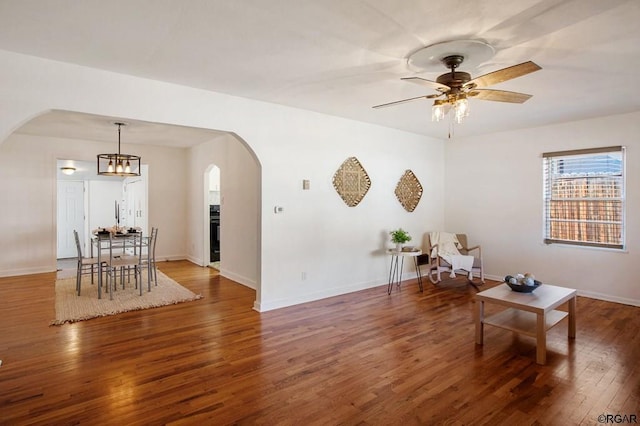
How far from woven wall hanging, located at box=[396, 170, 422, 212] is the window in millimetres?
1926

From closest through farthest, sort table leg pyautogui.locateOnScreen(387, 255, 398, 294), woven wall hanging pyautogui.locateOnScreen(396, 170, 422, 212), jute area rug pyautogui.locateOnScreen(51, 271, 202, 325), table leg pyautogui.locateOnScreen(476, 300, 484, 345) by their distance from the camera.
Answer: table leg pyautogui.locateOnScreen(476, 300, 484, 345) < jute area rug pyautogui.locateOnScreen(51, 271, 202, 325) < table leg pyautogui.locateOnScreen(387, 255, 398, 294) < woven wall hanging pyautogui.locateOnScreen(396, 170, 422, 212)

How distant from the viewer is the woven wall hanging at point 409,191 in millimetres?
5879

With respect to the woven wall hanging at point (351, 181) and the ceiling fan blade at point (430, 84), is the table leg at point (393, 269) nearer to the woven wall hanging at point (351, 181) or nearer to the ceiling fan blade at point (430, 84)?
the woven wall hanging at point (351, 181)

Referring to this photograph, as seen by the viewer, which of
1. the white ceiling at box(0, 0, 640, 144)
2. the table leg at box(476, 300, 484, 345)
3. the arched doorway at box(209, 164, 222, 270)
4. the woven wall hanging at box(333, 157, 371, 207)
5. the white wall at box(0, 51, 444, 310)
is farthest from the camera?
the arched doorway at box(209, 164, 222, 270)

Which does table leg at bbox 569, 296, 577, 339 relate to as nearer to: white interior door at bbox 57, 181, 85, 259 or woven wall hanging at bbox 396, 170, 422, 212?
woven wall hanging at bbox 396, 170, 422, 212

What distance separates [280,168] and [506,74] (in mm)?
2723

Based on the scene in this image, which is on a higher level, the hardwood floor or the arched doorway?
the arched doorway

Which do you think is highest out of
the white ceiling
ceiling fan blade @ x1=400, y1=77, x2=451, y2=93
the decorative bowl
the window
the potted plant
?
the white ceiling

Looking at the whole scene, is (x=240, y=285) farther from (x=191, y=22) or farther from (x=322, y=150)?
(x=191, y=22)

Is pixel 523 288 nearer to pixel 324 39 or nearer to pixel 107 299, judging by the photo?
pixel 324 39

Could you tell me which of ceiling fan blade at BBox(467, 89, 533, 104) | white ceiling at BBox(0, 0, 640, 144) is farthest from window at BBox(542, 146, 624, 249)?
ceiling fan blade at BBox(467, 89, 533, 104)

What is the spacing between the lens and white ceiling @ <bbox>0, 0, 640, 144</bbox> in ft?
7.06

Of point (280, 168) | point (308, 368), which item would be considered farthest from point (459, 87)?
point (308, 368)

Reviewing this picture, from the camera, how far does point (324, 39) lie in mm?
2561
